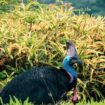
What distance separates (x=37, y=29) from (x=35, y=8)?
1207 mm

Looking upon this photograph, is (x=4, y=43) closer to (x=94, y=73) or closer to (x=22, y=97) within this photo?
(x=94, y=73)

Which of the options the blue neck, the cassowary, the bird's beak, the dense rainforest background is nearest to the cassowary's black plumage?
the cassowary

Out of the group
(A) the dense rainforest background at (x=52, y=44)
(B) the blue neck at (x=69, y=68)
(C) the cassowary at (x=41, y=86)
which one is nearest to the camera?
(C) the cassowary at (x=41, y=86)

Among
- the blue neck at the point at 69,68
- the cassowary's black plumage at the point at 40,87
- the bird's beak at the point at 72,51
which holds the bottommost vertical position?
the cassowary's black plumage at the point at 40,87

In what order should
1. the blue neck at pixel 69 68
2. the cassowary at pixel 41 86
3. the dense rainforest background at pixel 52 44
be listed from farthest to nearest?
the dense rainforest background at pixel 52 44 → the blue neck at pixel 69 68 → the cassowary at pixel 41 86

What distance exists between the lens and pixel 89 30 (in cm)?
1001

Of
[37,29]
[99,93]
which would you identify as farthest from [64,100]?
[37,29]

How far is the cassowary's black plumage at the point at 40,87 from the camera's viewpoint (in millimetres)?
7590

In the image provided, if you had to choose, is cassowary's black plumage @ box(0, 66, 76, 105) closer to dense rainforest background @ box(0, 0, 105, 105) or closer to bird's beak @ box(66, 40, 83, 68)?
bird's beak @ box(66, 40, 83, 68)

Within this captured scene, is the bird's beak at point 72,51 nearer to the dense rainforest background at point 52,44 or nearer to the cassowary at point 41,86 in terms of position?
the cassowary at point 41,86

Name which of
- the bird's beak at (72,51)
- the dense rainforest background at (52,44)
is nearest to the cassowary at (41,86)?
the bird's beak at (72,51)

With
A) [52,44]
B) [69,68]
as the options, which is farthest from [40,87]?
[52,44]

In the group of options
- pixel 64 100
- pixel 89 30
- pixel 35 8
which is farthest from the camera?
pixel 35 8

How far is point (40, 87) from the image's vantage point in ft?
25.0
